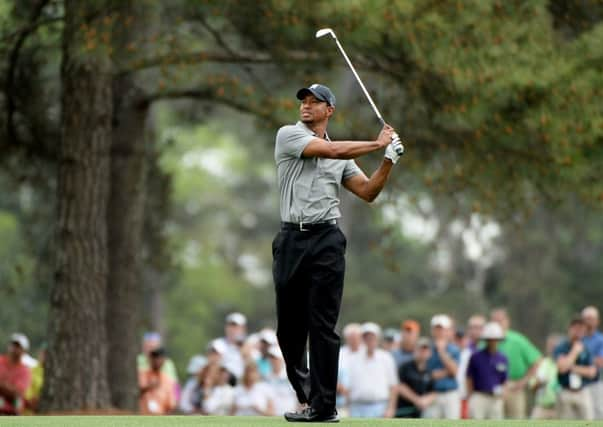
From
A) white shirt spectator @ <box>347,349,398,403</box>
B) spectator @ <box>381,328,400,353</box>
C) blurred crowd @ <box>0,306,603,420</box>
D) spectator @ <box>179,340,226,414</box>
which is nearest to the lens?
blurred crowd @ <box>0,306,603,420</box>

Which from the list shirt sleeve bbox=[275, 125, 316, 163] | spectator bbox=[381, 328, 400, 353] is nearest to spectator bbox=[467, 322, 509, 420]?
spectator bbox=[381, 328, 400, 353]

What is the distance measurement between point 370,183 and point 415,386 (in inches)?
369

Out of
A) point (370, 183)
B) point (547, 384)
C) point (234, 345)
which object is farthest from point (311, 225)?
point (547, 384)

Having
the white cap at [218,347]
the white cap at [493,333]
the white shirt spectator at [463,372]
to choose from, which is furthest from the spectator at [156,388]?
the white cap at [493,333]

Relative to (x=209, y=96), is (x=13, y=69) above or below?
above

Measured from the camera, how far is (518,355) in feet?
62.3

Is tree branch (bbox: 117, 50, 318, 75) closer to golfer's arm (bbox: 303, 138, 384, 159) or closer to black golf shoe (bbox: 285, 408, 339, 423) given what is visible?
golfer's arm (bbox: 303, 138, 384, 159)

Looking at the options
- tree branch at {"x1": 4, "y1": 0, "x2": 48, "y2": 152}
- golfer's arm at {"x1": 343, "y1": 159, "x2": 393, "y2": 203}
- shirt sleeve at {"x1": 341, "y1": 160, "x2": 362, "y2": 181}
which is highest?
tree branch at {"x1": 4, "y1": 0, "x2": 48, "y2": 152}

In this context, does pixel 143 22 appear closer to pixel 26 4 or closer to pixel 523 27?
pixel 26 4

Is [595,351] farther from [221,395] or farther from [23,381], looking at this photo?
[23,381]

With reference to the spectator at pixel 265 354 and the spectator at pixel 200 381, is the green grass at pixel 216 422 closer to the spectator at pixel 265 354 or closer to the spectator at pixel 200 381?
the spectator at pixel 200 381

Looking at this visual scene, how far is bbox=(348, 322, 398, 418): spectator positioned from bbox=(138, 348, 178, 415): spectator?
2.34 meters

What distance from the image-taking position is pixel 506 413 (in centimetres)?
1925

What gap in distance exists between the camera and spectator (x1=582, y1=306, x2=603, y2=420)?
18.5 meters
